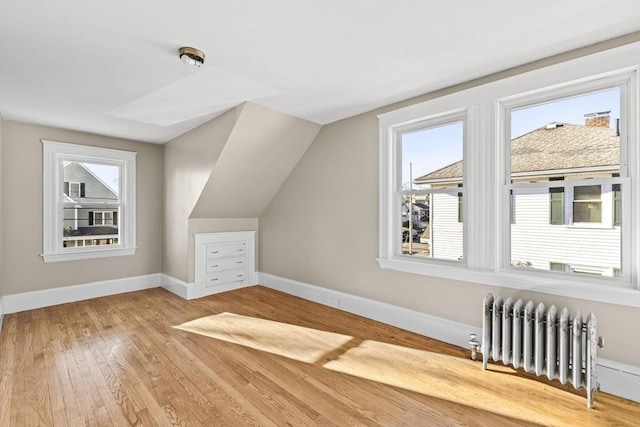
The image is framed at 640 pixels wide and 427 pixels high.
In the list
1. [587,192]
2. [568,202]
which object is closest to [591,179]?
[587,192]

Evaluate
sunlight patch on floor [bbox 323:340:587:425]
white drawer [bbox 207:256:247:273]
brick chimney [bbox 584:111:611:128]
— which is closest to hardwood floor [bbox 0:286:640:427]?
sunlight patch on floor [bbox 323:340:587:425]

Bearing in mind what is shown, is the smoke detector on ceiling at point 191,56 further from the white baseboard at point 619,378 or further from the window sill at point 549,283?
the white baseboard at point 619,378

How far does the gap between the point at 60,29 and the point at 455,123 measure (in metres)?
3.18

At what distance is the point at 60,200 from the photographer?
4066 mm

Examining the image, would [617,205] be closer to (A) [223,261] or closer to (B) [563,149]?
(B) [563,149]

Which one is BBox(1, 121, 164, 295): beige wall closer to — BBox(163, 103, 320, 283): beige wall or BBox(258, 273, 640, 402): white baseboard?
BBox(163, 103, 320, 283): beige wall

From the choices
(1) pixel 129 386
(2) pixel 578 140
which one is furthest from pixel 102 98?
(2) pixel 578 140

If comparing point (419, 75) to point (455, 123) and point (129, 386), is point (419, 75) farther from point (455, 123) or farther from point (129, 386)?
point (129, 386)

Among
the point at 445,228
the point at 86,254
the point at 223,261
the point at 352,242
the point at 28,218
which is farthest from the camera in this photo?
the point at 223,261

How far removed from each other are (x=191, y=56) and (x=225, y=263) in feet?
10.7

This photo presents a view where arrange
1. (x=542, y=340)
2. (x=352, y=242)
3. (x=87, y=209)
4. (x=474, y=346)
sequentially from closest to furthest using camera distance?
(x=542, y=340) → (x=474, y=346) → (x=352, y=242) → (x=87, y=209)

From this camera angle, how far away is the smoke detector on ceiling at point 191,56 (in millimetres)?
2102

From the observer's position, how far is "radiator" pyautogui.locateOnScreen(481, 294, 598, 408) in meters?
1.95

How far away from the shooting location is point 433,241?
3.08m
